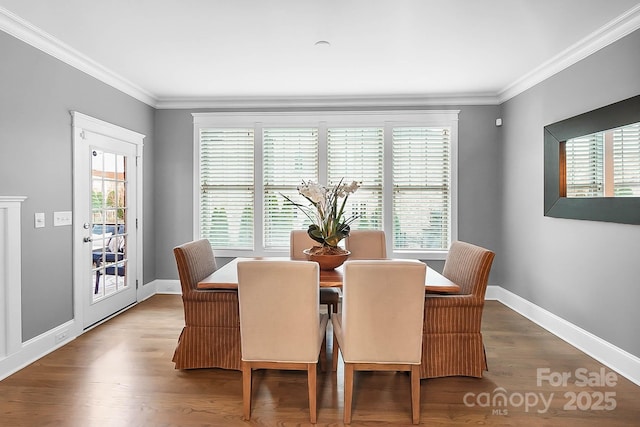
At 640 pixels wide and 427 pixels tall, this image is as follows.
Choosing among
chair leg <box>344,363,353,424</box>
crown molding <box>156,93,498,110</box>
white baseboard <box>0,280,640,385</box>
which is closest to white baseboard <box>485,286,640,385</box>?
white baseboard <box>0,280,640,385</box>

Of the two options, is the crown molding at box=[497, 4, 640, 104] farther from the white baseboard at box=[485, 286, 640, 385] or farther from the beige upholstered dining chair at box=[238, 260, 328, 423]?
the beige upholstered dining chair at box=[238, 260, 328, 423]

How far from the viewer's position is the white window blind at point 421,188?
4820 mm

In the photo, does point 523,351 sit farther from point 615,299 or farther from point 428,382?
point 428,382

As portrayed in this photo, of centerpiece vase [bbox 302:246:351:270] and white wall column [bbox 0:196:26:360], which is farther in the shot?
centerpiece vase [bbox 302:246:351:270]

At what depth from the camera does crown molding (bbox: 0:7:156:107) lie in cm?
273

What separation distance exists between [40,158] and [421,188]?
13.2ft

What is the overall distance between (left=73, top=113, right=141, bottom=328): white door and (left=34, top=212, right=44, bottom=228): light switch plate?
0.37m

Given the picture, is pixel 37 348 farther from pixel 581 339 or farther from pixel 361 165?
pixel 581 339

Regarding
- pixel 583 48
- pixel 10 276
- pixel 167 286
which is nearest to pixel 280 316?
pixel 10 276

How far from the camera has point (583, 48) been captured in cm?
317

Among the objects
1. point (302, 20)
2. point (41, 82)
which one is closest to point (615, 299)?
point (302, 20)

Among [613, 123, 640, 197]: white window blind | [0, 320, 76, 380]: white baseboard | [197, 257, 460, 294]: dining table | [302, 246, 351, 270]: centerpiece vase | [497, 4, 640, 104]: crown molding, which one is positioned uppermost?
[497, 4, 640, 104]: crown molding

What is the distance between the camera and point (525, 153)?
415cm

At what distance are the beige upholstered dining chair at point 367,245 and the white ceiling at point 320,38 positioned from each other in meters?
1.68
